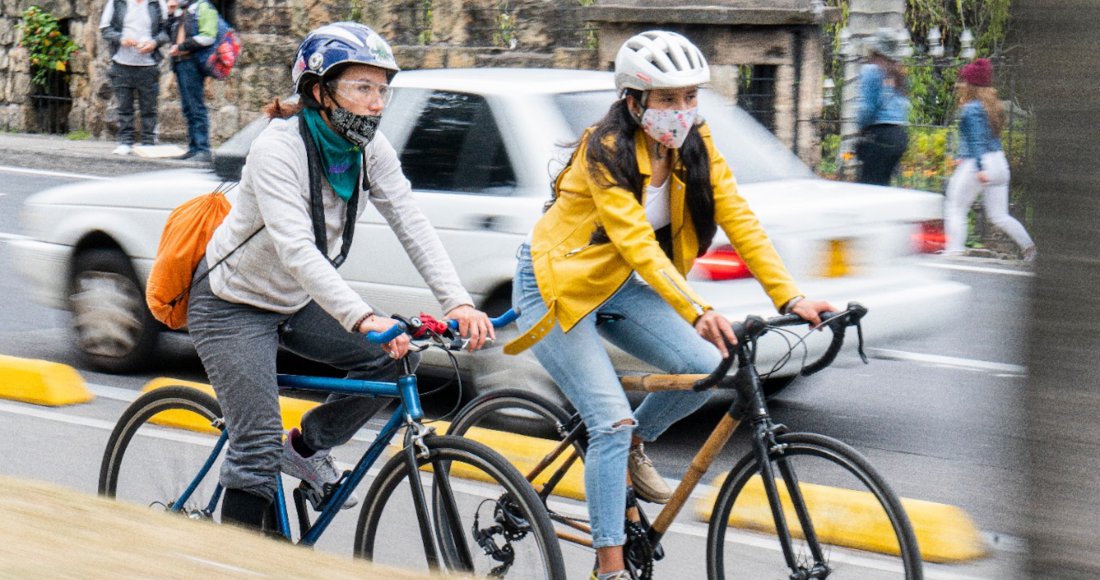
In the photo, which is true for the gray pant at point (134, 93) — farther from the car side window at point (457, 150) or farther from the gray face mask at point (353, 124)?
the gray face mask at point (353, 124)

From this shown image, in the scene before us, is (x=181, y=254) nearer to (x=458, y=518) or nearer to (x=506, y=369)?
(x=458, y=518)

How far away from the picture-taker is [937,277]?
288 inches

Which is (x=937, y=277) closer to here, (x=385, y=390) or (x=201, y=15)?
(x=385, y=390)

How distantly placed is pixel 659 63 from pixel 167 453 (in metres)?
2.00

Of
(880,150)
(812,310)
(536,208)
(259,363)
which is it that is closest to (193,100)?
(880,150)

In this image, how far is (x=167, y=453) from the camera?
188 inches

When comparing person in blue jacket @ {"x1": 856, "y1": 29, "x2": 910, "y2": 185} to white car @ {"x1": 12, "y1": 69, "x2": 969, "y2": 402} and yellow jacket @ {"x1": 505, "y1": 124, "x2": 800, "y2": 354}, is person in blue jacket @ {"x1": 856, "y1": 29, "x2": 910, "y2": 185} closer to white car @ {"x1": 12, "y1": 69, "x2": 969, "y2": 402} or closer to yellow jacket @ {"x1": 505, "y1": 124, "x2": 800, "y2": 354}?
white car @ {"x1": 12, "y1": 69, "x2": 969, "y2": 402}

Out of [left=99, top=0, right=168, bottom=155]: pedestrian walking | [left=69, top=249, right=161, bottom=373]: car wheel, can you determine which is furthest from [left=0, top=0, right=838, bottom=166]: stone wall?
[left=69, top=249, right=161, bottom=373]: car wheel

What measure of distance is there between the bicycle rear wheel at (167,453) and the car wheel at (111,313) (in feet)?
10.4

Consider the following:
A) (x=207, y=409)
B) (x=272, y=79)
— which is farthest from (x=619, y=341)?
(x=272, y=79)

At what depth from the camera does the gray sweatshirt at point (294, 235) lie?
3982mm

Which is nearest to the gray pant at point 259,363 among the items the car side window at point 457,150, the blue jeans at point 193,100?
the car side window at point 457,150

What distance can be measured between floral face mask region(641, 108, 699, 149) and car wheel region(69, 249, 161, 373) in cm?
452

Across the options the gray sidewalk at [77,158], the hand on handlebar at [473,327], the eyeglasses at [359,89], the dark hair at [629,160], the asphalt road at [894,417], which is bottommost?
the asphalt road at [894,417]
